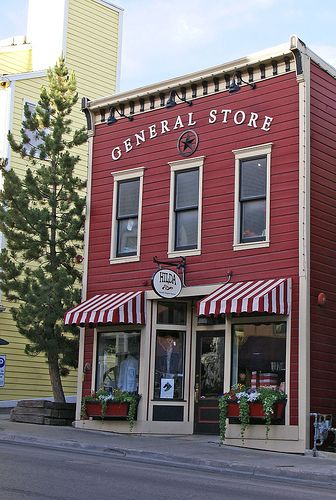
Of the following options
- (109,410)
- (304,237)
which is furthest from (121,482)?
(109,410)

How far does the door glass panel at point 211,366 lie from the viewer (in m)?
19.0

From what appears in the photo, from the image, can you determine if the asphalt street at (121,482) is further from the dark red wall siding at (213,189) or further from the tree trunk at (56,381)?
the tree trunk at (56,381)

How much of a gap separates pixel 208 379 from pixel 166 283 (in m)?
2.59

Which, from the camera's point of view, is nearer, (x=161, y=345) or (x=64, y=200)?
(x=161, y=345)

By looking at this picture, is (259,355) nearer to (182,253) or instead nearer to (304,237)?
(304,237)

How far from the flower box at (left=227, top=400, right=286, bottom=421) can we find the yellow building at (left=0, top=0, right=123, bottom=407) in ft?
36.1

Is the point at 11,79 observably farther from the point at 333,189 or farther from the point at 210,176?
the point at 333,189

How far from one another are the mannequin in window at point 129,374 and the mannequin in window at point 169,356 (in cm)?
62

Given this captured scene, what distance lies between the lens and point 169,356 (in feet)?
64.1

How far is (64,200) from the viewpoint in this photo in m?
22.2

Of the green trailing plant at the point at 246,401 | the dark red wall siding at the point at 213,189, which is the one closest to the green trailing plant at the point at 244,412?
the green trailing plant at the point at 246,401

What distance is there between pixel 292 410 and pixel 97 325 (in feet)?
19.6

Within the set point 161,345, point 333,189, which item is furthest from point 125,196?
point 333,189

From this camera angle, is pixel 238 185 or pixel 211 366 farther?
pixel 211 366
